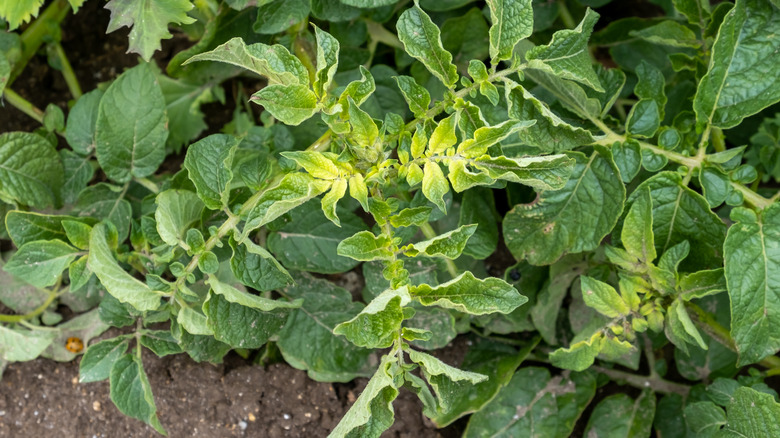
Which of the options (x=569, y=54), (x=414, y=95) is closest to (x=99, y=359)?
(x=414, y=95)

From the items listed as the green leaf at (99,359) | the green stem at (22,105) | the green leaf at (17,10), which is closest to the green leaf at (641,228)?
the green leaf at (99,359)

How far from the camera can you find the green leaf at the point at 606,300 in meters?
1.66

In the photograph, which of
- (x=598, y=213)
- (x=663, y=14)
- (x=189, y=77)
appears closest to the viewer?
(x=598, y=213)

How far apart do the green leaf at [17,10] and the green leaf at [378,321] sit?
1.00 metres

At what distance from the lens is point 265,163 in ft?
5.16

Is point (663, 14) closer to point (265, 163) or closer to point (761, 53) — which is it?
point (761, 53)

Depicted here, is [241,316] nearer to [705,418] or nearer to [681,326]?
[681,326]

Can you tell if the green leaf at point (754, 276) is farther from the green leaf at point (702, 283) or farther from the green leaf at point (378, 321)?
the green leaf at point (378, 321)

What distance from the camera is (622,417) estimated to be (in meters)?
1.99

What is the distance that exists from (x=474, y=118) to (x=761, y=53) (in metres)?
0.66

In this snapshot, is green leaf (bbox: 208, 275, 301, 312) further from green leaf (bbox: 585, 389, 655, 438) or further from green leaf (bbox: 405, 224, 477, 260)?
green leaf (bbox: 585, 389, 655, 438)

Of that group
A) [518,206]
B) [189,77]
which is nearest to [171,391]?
[189,77]

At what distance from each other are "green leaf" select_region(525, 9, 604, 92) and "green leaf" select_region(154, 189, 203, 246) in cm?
75

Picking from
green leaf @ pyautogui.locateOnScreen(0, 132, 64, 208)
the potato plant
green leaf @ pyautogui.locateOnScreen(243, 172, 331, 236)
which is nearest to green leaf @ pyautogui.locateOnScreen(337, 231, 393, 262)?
the potato plant
